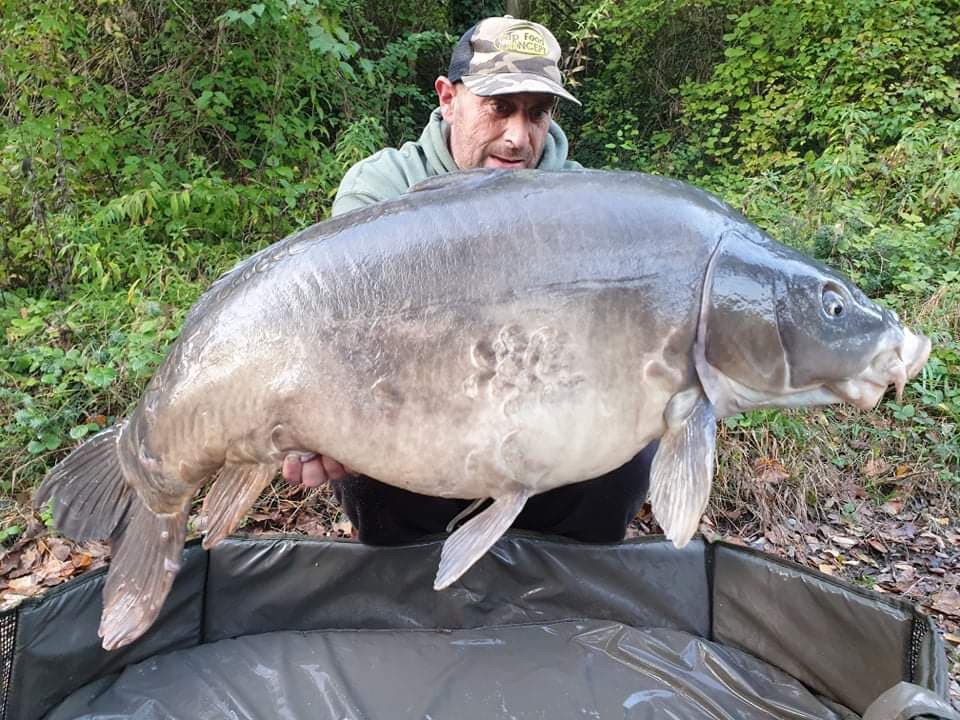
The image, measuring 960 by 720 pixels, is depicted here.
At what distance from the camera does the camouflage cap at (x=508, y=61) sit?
1.71 meters

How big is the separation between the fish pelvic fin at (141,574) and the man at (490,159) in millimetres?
541

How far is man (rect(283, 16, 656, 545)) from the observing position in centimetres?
176

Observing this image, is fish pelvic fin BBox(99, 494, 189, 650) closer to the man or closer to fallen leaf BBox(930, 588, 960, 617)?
the man

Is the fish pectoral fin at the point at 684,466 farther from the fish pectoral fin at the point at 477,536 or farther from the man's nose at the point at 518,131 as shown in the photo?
the man's nose at the point at 518,131

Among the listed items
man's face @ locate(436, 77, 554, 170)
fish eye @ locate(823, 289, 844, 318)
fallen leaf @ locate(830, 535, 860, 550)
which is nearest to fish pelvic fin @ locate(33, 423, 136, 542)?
man's face @ locate(436, 77, 554, 170)

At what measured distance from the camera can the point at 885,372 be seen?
1.16 metres

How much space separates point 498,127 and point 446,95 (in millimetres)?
238

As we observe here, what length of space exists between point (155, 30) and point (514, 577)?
355cm

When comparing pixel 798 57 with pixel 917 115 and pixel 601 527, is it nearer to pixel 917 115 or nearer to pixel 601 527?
pixel 917 115


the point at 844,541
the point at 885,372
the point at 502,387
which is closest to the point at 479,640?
the point at 502,387

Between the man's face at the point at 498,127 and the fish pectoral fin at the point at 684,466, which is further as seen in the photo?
the man's face at the point at 498,127

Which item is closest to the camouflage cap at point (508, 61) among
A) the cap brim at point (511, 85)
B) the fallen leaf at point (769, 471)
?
the cap brim at point (511, 85)

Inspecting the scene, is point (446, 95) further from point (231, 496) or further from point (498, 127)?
point (231, 496)

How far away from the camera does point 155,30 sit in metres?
3.90
